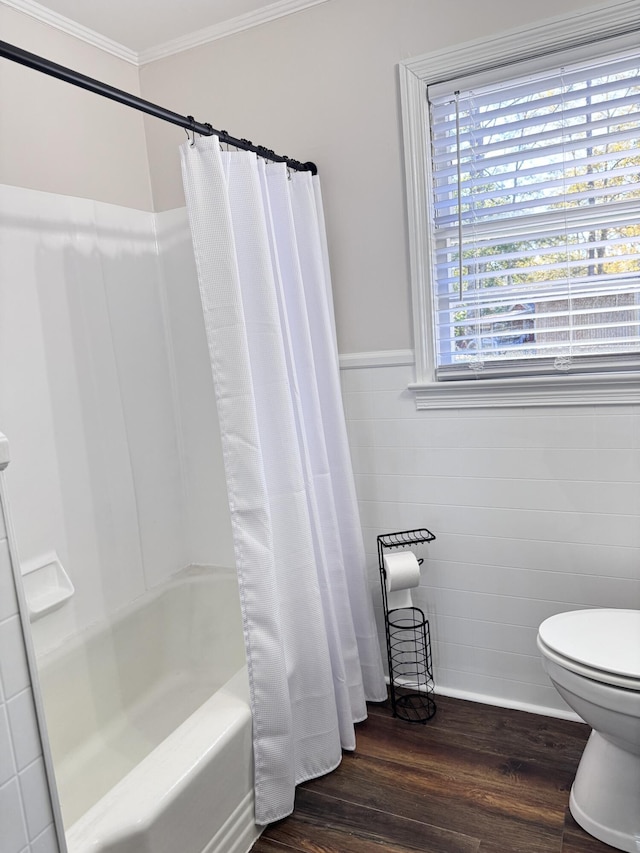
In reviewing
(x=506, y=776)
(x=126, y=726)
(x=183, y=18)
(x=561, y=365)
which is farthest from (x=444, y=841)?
(x=183, y=18)

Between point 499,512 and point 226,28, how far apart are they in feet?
6.41

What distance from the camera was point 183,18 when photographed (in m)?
2.22

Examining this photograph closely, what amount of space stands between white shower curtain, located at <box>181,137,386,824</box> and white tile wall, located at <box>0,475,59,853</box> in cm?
77

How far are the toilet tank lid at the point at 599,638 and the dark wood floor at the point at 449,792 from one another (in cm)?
48

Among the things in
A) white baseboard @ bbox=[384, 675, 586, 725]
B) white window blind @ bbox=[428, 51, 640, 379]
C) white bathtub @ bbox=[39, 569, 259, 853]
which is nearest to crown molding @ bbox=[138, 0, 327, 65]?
white window blind @ bbox=[428, 51, 640, 379]

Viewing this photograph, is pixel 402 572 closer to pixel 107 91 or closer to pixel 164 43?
pixel 107 91

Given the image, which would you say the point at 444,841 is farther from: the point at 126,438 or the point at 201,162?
the point at 201,162

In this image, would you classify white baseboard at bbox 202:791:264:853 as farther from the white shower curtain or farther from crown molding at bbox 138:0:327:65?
crown molding at bbox 138:0:327:65

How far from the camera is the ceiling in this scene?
2.07 metres

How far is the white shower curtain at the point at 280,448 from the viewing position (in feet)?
5.46

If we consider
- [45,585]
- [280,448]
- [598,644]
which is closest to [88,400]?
[45,585]

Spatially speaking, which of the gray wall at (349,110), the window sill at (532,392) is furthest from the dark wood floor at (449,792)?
the gray wall at (349,110)

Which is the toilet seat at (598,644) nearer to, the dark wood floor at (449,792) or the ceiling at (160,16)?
the dark wood floor at (449,792)

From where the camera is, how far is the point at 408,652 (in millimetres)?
2316
